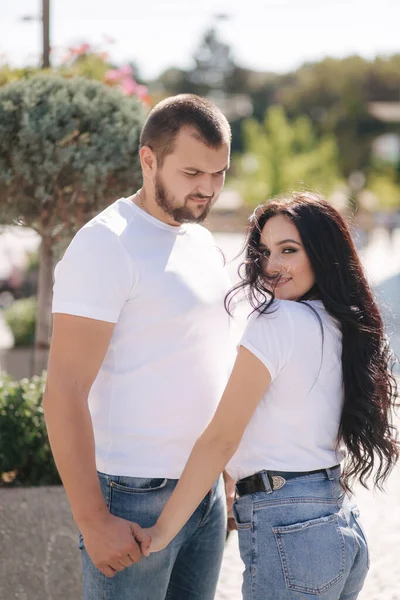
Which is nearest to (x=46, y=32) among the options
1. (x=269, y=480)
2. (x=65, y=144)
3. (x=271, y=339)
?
(x=65, y=144)

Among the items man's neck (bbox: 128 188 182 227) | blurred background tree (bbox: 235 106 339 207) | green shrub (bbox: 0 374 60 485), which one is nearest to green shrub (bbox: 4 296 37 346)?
green shrub (bbox: 0 374 60 485)

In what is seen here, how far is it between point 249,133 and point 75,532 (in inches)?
1590

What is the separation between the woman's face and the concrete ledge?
1.90 m

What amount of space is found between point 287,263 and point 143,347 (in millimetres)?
453

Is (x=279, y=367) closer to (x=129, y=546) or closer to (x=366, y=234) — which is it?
(x=129, y=546)

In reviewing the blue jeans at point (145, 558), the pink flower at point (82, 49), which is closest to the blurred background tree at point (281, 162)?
the pink flower at point (82, 49)

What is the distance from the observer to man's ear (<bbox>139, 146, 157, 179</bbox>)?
7.94ft

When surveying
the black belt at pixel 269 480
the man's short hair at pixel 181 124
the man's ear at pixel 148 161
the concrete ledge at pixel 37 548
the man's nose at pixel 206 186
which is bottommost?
the concrete ledge at pixel 37 548

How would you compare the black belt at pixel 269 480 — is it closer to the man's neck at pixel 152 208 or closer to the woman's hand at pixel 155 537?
the woman's hand at pixel 155 537

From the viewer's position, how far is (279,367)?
2.06 m

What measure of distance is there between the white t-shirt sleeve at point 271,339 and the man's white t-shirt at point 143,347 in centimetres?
29

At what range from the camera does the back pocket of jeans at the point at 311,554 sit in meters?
2.03

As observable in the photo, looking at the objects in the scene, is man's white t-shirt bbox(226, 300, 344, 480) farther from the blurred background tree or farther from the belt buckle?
the blurred background tree

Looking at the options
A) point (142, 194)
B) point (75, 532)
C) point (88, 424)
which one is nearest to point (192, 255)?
point (142, 194)
